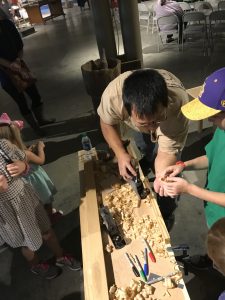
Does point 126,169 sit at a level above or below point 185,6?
above

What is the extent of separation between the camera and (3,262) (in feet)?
8.57

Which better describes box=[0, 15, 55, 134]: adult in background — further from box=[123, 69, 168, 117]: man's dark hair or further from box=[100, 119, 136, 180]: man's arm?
box=[123, 69, 168, 117]: man's dark hair

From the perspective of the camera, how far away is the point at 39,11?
481 inches

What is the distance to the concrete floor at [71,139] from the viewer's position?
2326mm

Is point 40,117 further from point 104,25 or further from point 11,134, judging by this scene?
point 11,134

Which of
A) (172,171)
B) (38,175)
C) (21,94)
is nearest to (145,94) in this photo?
(172,171)

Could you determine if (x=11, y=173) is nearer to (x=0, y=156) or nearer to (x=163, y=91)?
(x=0, y=156)

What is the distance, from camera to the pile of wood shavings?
1.64 meters

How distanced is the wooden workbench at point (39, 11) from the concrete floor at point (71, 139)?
312cm

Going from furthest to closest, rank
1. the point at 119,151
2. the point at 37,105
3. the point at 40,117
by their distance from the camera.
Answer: the point at 40,117 → the point at 37,105 → the point at 119,151

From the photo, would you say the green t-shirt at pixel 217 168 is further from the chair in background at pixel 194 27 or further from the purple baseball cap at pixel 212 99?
the chair in background at pixel 194 27

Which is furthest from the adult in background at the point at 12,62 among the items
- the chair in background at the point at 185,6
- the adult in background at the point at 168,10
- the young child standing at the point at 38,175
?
the chair in background at the point at 185,6

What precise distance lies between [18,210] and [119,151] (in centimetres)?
80

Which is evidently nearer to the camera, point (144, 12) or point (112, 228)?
point (112, 228)
